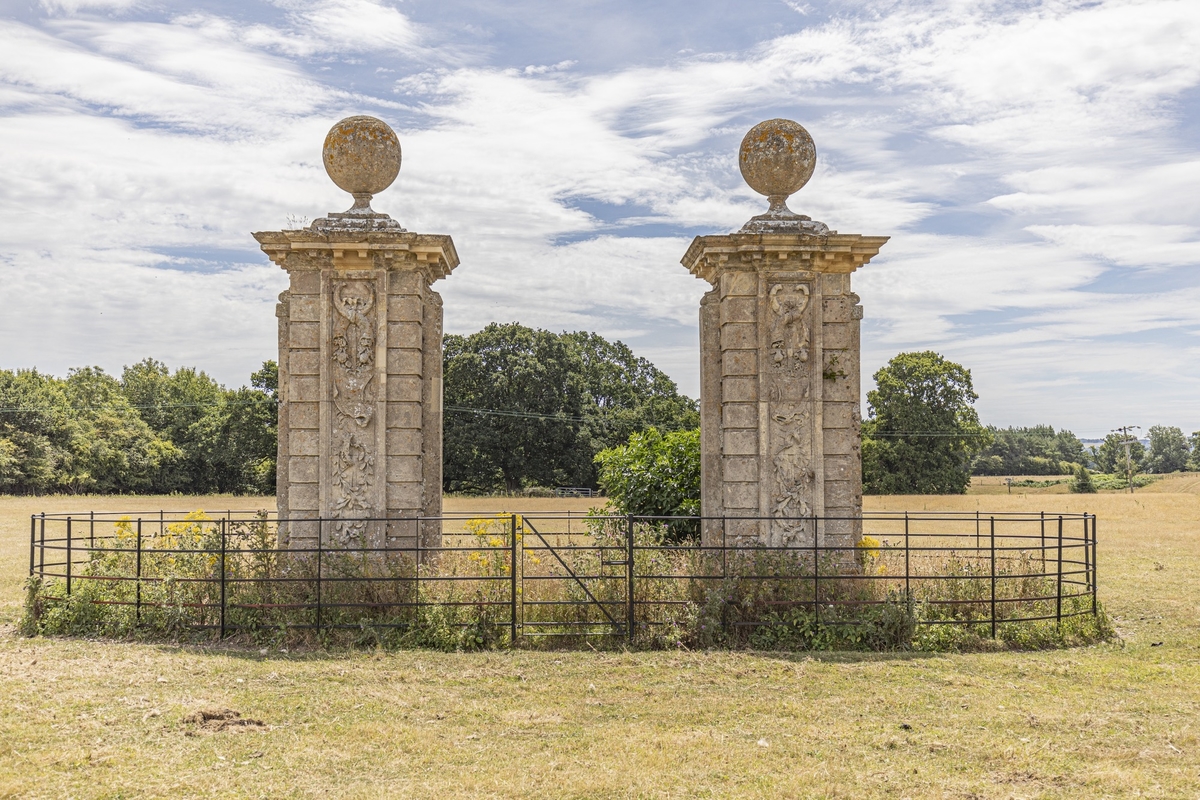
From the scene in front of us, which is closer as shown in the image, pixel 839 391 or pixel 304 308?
pixel 304 308

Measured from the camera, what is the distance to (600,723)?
7.34 m

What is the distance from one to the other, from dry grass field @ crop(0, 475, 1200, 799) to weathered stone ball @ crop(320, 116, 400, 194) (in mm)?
5622

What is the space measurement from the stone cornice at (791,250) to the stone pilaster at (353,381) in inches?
129

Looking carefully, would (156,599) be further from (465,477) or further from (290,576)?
(465,477)

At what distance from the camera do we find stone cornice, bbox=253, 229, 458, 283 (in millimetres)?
11141

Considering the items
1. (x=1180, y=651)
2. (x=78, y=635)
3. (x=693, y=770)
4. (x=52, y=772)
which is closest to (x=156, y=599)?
(x=78, y=635)

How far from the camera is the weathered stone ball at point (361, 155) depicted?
37.9 feet

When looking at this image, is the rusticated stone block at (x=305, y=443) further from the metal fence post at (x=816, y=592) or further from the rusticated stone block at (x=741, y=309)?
the metal fence post at (x=816, y=592)

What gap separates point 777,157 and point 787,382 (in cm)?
279

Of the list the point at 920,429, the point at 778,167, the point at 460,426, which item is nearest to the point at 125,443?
the point at 460,426

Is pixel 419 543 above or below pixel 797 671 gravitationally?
above

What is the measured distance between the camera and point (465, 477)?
1789 inches

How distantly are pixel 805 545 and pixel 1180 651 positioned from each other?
13.0 feet

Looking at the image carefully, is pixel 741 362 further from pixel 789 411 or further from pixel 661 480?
pixel 661 480
